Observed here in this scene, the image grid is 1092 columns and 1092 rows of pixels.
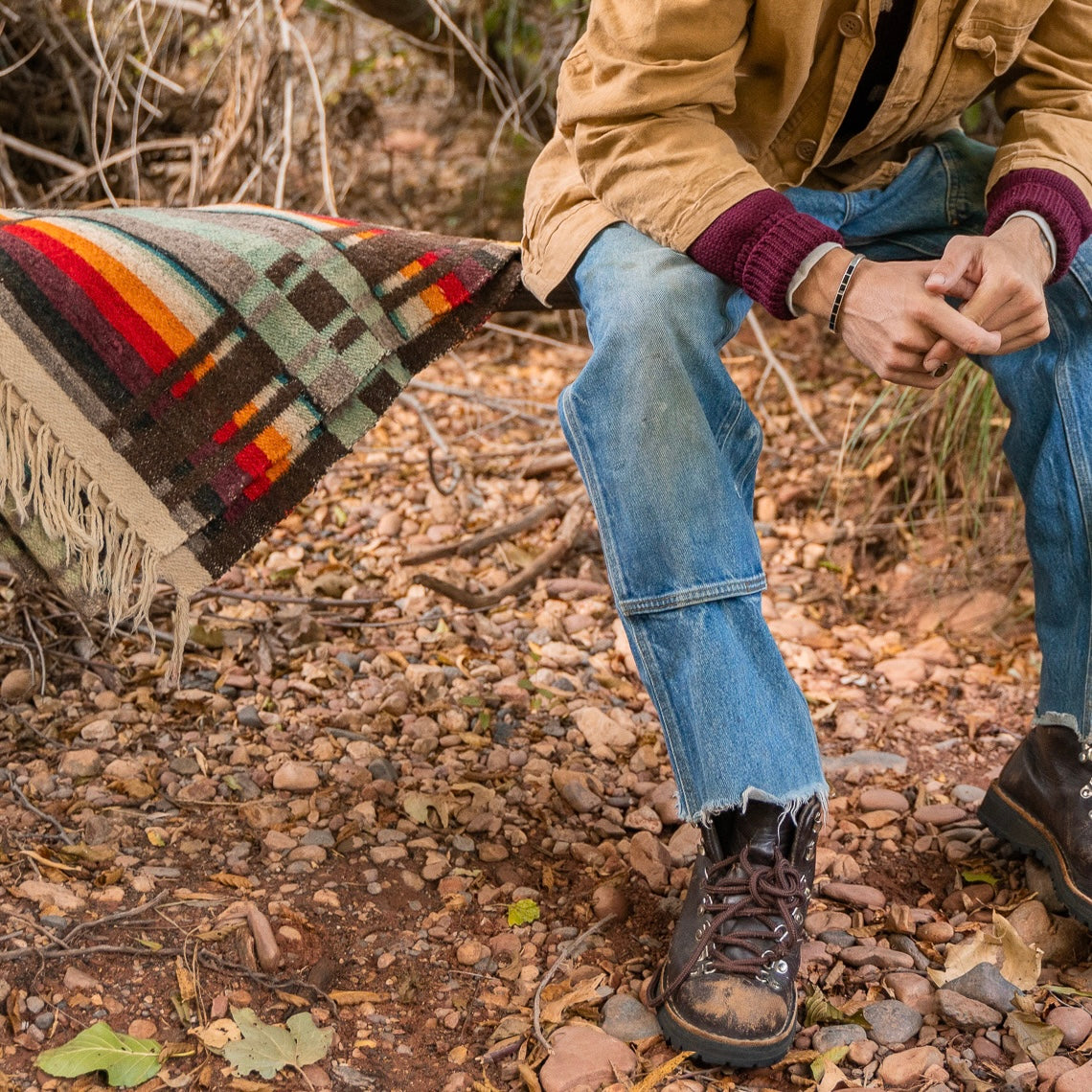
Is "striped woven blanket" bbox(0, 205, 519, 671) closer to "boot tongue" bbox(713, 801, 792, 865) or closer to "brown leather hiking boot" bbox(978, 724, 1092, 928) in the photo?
"boot tongue" bbox(713, 801, 792, 865)

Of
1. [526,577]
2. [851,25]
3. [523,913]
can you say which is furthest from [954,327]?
[526,577]

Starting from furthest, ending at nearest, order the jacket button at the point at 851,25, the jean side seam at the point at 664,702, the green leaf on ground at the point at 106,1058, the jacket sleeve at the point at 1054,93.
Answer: the jacket sleeve at the point at 1054,93 < the jacket button at the point at 851,25 < the jean side seam at the point at 664,702 < the green leaf on ground at the point at 106,1058

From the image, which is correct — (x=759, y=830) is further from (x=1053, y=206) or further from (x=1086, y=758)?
(x=1053, y=206)

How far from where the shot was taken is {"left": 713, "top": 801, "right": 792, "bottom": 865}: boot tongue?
4.34 feet

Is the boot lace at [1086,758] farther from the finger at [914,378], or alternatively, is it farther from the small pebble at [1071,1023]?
the finger at [914,378]

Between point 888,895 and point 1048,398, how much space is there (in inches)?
28.0

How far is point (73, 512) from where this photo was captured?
1503 millimetres

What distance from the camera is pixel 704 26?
51.8 inches

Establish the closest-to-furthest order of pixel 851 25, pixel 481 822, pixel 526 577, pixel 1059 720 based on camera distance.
→ 1. pixel 851 25
2. pixel 1059 720
3. pixel 481 822
4. pixel 526 577

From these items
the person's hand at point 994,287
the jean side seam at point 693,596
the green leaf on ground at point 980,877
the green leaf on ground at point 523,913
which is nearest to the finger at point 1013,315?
the person's hand at point 994,287

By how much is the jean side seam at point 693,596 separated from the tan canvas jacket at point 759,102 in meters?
0.41

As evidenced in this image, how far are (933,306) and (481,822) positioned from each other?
0.96 meters

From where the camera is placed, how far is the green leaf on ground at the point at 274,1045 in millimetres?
1228

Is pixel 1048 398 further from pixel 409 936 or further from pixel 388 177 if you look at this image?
pixel 388 177
